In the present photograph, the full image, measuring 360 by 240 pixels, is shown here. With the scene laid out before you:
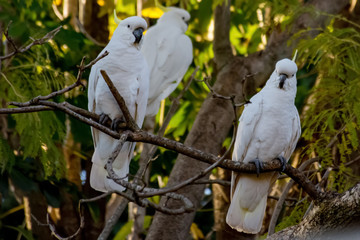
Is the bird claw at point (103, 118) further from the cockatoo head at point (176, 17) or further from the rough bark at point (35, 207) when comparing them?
the cockatoo head at point (176, 17)

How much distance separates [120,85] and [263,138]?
3.00 feet

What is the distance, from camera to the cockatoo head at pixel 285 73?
342 cm

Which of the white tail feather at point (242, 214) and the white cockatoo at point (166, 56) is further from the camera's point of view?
the white cockatoo at point (166, 56)

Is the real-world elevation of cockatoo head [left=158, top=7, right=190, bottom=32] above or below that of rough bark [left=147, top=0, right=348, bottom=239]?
above

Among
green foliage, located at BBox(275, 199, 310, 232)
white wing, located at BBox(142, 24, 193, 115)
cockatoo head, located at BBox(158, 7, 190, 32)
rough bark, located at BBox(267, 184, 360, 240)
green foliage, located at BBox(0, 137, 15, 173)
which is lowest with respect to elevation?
rough bark, located at BBox(267, 184, 360, 240)

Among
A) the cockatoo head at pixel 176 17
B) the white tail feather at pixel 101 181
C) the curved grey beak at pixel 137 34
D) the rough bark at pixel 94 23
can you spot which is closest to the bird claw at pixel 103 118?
the white tail feather at pixel 101 181

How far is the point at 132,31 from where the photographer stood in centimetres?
366

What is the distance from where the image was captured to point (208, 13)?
18.4 ft

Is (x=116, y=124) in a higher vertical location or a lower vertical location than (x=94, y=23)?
lower

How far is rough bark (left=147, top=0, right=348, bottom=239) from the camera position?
14.9 feet

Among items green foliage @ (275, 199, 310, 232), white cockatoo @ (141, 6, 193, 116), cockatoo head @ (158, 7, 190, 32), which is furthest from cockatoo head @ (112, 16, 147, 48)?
cockatoo head @ (158, 7, 190, 32)

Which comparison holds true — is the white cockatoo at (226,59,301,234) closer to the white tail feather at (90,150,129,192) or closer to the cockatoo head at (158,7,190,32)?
the white tail feather at (90,150,129,192)

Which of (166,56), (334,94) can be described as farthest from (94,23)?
(334,94)

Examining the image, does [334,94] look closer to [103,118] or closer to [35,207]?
[103,118]
